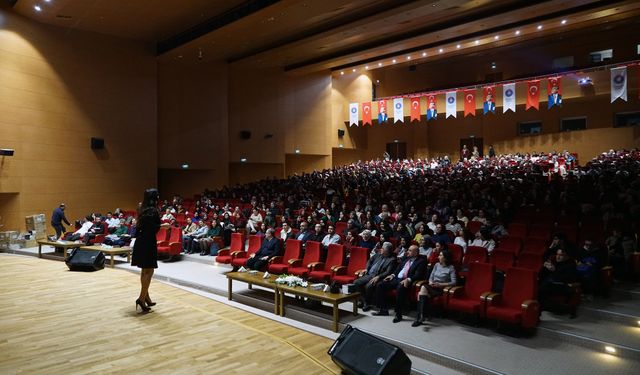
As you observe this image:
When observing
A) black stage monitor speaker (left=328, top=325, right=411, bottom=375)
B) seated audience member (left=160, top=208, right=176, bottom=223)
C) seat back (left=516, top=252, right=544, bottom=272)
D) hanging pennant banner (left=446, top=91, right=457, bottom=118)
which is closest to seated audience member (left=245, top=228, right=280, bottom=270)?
black stage monitor speaker (left=328, top=325, right=411, bottom=375)

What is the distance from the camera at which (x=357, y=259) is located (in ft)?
22.1

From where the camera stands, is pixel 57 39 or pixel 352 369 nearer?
pixel 352 369

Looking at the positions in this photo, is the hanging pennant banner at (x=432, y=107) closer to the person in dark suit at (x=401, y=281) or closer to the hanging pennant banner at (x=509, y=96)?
the hanging pennant banner at (x=509, y=96)

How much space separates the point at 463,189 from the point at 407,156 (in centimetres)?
1512

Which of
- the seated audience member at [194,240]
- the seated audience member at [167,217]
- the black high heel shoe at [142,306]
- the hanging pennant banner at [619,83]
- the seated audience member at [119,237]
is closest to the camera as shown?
the black high heel shoe at [142,306]

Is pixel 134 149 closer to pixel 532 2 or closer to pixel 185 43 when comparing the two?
pixel 185 43

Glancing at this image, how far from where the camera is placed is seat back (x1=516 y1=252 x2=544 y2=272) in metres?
5.66

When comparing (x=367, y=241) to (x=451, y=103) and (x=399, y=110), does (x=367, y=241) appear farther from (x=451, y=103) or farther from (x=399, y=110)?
(x=399, y=110)

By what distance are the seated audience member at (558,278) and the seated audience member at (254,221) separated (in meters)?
6.53

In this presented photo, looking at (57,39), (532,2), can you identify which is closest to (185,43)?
(57,39)

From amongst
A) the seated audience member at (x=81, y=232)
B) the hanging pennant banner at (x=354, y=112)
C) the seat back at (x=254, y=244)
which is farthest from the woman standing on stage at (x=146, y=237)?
the hanging pennant banner at (x=354, y=112)

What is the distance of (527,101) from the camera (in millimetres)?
17766

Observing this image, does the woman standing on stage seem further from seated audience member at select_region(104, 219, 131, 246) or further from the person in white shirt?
seated audience member at select_region(104, 219, 131, 246)

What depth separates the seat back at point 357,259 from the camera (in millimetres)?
6672
